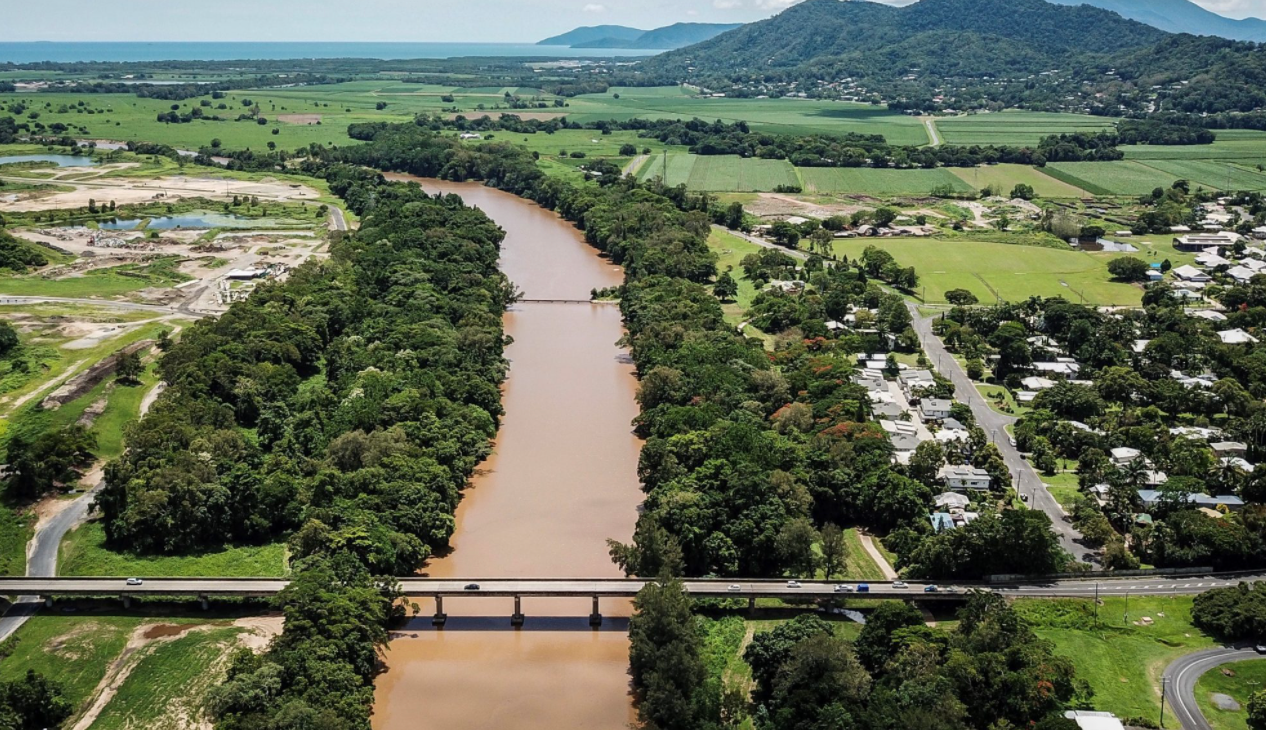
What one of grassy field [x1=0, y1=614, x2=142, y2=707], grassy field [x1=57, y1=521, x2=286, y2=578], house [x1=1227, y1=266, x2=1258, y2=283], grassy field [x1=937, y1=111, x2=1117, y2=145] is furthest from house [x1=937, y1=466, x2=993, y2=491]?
grassy field [x1=937, y1=111, x2=1117, y2=145]

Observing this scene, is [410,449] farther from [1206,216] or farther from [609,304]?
[1206,216]

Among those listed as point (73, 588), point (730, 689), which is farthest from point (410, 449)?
point (730, 689)

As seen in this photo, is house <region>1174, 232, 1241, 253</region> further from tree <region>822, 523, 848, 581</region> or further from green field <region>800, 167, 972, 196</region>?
tree <region>822, 523, 848, 581</region>

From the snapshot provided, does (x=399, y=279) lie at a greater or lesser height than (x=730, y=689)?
greater

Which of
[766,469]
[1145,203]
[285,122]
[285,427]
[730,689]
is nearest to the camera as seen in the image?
[730,689]

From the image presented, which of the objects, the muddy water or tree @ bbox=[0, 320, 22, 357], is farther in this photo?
tree @ bbox=[0, 320, 22, 357]

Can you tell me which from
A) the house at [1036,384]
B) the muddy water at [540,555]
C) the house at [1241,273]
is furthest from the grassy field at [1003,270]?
the muddy water at [540,555]

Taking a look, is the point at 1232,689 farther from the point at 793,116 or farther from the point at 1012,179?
the point at 793,116
